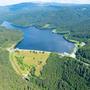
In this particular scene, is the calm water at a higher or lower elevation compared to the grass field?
lower

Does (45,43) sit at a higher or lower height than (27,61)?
lower

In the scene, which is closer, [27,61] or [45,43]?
[27,61]

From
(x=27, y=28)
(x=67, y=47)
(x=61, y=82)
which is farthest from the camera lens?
(x=27, y=28)

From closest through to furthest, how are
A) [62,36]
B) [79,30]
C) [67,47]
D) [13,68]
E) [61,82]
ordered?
1. [61,82]
2. [13,68]
3. [67,47]
4. [62,36]
5. [79,30]

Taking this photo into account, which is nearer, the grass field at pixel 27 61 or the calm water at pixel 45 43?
the grass field at pixel 27 61

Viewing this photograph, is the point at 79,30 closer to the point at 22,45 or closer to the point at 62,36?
the point at 62,36

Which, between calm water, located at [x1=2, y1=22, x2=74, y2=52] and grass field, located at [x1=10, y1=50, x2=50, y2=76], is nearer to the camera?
grass field, located at [x1=10, y1=50, x2=50, y2=76]

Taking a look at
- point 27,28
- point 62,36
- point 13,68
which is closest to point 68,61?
point 13,68

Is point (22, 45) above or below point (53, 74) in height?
below
